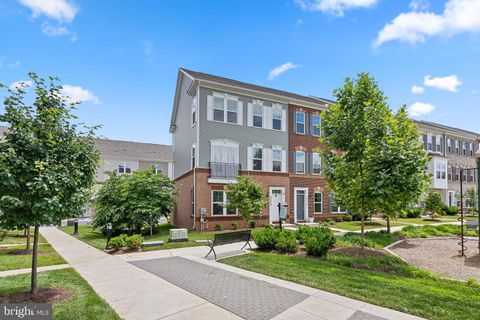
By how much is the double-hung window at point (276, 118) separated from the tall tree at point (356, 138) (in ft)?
33.7

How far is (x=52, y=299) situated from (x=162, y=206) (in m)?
11.9

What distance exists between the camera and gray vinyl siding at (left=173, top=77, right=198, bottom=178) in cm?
2127

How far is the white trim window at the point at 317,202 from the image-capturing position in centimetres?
2325

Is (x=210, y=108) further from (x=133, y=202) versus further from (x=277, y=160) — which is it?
(x=133, y=202)

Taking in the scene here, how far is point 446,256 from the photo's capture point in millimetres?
10078

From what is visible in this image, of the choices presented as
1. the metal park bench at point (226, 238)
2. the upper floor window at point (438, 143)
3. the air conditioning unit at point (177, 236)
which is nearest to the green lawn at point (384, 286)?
the metal park bench at point (226, 238)

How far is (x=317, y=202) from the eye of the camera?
23422 millimetres

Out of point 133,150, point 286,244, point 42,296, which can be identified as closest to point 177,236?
point 286,244

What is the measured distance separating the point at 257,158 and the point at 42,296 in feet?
53.0

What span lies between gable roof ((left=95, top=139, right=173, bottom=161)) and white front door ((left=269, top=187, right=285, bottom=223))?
23.0 metres

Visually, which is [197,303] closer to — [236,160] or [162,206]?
[162,206]

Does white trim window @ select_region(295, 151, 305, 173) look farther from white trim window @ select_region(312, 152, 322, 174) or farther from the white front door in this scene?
the white front door

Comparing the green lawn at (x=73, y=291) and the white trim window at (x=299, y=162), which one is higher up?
the white trim window at (x=299, y=162)

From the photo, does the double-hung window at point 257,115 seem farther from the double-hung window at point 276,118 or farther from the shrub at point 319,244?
the shrub at point 319,244
